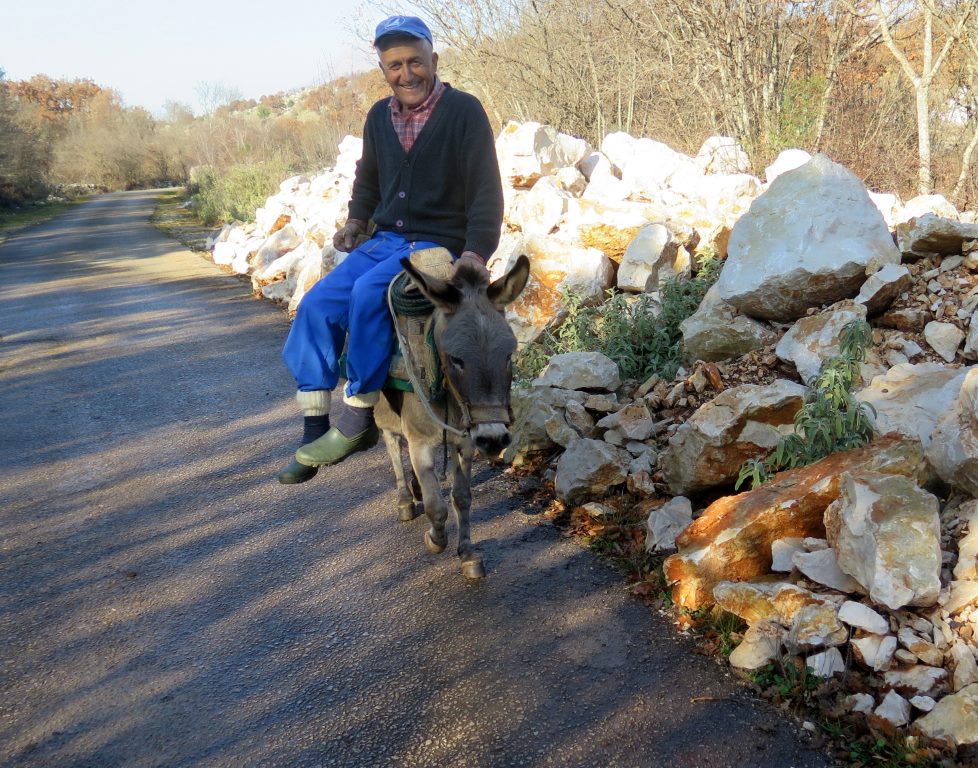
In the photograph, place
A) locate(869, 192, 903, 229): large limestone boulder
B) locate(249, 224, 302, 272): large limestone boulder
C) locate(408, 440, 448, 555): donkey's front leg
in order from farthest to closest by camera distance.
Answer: locate(249, 224, 302, 272): large limestone boulder < locate(869, 192, 903, 229): large limestone boulder < locate(408, 440, 448, 555): donkey's front leg

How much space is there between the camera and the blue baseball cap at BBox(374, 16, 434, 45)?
3.77 m

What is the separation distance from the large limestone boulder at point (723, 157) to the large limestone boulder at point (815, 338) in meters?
4.74

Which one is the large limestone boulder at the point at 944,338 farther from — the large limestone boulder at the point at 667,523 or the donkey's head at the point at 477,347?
the donkey's head at the point at 477,347

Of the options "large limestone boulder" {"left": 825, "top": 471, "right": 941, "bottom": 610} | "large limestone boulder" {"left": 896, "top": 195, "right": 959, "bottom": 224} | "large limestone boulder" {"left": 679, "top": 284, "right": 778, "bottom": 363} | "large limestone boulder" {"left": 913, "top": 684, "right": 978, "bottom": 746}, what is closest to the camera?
"large limestone boulder" {"left": 913, "top": 684, "right": 978, "bottom": 746}

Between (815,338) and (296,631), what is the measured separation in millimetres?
3757

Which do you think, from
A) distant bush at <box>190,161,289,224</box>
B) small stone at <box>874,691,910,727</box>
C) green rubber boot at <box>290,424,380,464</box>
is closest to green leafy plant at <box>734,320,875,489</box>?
small stone at <box>874,691,910,727</box>

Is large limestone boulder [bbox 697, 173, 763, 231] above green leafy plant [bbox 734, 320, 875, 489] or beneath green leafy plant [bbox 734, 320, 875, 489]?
above

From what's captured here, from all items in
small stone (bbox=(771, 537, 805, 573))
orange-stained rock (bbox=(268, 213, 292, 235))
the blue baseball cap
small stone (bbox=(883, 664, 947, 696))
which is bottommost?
small stone (bbox=(883, 664, 947, 696))

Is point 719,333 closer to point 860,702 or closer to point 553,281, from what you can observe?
point 553,281

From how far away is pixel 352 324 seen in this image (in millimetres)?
3801

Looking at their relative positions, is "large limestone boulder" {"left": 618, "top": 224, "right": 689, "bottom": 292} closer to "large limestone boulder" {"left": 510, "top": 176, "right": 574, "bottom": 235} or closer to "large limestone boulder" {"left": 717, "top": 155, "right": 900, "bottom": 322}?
"large limestone boulder" {"left": 717, "top": 155, "right": 900, "bottom": 322}

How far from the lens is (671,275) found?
6.86 m

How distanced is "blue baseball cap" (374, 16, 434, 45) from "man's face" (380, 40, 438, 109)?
48 millimetres

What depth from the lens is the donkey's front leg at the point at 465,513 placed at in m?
4.13
